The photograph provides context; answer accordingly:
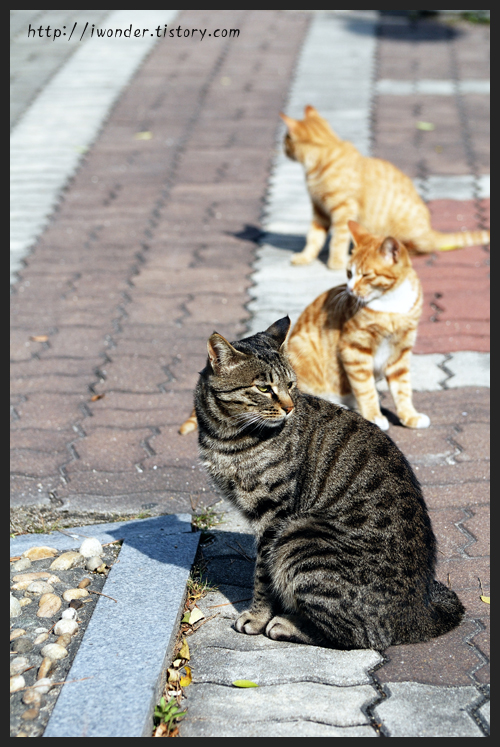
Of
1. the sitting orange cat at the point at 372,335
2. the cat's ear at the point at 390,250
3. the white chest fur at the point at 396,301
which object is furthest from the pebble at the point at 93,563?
the cat's ear at the point at 390,250

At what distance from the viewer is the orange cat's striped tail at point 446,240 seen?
6.24m

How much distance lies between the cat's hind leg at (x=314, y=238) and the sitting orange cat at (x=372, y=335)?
1.74 metres

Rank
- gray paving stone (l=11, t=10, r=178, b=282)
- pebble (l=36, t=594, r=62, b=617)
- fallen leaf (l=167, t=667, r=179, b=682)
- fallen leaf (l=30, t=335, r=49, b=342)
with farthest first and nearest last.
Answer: gray paving stone (l=11, t=10, r=178, b=282) → fallen leaf (l=30, t=335, r=49, b=342) → pebble (l=36, t=594, r=62, b=617) → fallen leaf (l=167, t=667, r=179, b=682)

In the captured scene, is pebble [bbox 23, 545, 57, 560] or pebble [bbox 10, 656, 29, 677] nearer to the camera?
pebble [bbox 10, 656, 29, 677]

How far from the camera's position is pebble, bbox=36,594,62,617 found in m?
3.04

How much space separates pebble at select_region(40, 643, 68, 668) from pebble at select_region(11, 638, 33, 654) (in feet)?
0.24

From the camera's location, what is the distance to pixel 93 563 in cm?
333

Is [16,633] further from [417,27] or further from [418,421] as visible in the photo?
[417,27]

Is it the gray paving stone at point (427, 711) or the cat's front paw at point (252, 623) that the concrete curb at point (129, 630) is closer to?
the cat's front paw at point (252, 623)

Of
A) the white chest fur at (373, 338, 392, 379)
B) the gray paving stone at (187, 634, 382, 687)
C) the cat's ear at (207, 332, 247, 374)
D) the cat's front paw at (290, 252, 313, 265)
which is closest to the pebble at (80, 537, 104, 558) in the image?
the gray paving stone at (187, 634, 382, 687)

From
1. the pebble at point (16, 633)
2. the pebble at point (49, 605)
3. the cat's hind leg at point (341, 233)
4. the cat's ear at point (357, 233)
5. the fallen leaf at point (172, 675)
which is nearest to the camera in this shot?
the fallen leaf at point (172, 675)

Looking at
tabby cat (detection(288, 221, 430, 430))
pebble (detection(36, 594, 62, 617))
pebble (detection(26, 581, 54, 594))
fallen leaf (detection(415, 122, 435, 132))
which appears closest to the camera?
pebble (detection(36, 594, 62, 617))

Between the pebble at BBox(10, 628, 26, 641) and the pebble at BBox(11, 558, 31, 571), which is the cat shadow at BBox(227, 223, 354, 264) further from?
the pebble at BBox(10, 628, 26, 641)

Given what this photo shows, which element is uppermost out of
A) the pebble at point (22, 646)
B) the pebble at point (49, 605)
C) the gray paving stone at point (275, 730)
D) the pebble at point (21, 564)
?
the gray paving stone at point (275, 730)
